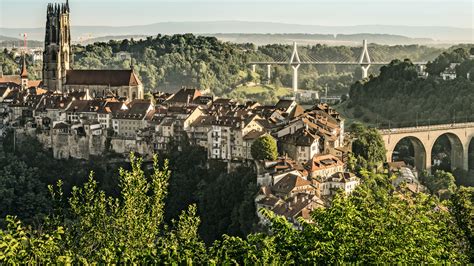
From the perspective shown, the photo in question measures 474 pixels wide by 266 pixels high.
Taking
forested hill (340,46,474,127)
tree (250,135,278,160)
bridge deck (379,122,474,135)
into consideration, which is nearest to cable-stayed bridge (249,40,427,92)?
forested hill (340,46,474,127)

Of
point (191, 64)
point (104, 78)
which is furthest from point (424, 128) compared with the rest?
point (191, 64)

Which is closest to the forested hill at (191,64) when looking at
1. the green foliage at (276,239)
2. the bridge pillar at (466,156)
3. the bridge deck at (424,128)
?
the bridge deck at (424,128)

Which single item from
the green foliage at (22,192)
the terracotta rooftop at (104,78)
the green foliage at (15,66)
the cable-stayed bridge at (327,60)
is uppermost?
the cable-stayed bridge at (327,60)

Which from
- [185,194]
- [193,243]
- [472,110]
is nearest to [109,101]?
[185,194]

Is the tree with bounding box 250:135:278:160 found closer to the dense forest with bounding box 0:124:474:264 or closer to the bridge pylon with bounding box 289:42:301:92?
the dense forest with bounding box 0:124:474:264

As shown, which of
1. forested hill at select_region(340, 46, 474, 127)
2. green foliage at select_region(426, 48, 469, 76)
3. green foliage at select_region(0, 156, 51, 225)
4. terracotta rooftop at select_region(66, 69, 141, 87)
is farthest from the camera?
green foliage at select_region(426, 48, 469, 76)

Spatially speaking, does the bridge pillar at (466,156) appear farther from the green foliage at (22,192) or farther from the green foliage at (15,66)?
the green foliage at (15,66)
